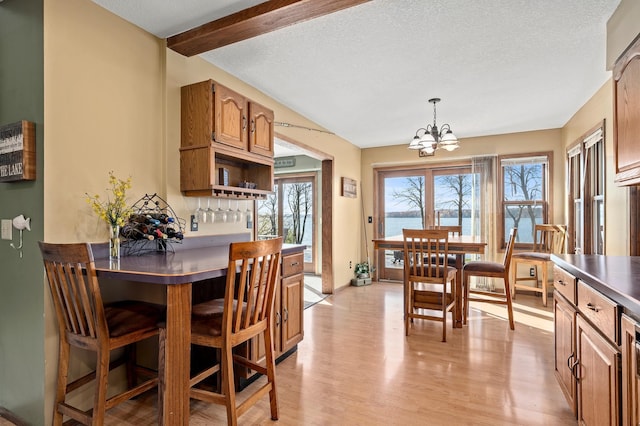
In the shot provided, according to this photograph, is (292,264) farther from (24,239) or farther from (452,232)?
(452,232)

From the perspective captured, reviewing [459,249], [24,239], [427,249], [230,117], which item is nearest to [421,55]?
[230,117]

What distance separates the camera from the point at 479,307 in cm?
425

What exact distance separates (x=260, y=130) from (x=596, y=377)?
2694 millimetres

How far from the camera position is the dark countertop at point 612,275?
3.76 ft

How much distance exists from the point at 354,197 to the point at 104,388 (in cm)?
469

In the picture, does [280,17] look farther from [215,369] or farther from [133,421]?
[133,421]

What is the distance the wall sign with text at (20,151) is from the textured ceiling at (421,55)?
0.92 m

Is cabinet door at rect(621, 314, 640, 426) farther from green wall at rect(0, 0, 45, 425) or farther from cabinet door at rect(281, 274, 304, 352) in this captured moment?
green wall at rect(0, 0, 45, 425)

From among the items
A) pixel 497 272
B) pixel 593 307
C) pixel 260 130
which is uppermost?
pixel 260 130

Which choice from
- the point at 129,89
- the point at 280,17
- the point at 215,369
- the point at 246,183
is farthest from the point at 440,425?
the point at 129,89

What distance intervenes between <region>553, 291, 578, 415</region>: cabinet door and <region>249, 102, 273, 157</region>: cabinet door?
2.43 meters

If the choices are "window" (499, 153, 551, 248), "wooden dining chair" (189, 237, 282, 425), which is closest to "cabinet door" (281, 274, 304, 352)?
"wooden dining chair" (189, 237, 282, 425)

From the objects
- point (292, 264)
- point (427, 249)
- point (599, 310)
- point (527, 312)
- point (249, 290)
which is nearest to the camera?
point (599, 310)

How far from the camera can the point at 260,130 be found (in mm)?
2947
